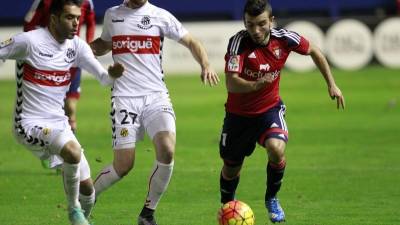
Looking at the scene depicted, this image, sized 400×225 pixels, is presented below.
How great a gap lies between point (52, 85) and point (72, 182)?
902mm

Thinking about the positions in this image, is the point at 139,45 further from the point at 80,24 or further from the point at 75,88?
the point at 75,88

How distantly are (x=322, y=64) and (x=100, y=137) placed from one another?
305 inches

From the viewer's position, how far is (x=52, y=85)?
895 centimetres

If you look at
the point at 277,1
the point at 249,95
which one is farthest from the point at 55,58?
the point at 277,1

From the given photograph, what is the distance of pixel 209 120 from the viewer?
64.3ft

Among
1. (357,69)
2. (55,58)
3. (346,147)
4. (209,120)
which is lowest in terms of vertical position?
(357,69)

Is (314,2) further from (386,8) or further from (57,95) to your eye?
(57,95)

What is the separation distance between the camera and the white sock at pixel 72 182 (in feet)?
28.6

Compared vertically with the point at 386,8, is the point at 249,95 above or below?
above

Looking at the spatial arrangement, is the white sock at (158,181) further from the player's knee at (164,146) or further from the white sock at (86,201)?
the white sock at (86,201)

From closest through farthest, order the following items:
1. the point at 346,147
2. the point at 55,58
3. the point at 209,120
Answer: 1. the point at 55,58
2. the point at 346,147
3. the point at 209,120

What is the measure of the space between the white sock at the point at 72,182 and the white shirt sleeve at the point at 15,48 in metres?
1.07

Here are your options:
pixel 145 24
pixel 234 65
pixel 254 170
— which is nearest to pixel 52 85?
pixel 145 24

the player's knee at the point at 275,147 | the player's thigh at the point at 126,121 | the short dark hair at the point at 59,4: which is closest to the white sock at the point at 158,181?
the player's thigh at the point at 126,121
